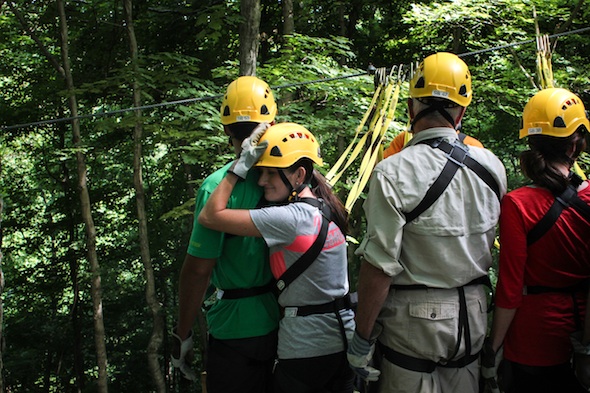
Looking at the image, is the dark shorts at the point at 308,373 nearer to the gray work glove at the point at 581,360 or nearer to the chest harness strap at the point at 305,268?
the chest harness strap at the point at 305,268

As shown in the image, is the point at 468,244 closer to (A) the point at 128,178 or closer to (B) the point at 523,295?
(B) the point at 523,295

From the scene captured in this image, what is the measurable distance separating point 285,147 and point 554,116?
3.40 feet

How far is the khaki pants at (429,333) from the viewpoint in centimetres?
170

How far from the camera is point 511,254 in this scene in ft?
5.90

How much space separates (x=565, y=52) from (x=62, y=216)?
11503mm

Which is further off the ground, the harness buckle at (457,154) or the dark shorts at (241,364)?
the harness buckle at (457,154)

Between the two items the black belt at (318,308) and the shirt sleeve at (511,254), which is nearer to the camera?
the shirt sleeve at (511,254)

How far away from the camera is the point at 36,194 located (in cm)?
1197

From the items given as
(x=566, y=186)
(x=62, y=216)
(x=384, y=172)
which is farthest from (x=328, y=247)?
(x=62, y=216)

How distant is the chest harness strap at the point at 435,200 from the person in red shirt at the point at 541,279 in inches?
4.3

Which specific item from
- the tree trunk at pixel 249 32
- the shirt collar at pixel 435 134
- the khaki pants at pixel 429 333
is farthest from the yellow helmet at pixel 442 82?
the tree trunk at pixel 249 32

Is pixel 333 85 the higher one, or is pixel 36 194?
pixel 333 85

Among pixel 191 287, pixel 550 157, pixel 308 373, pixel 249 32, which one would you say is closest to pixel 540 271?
pixel 550 157

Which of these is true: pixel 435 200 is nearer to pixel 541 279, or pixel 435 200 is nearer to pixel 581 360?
pixel 541 279
